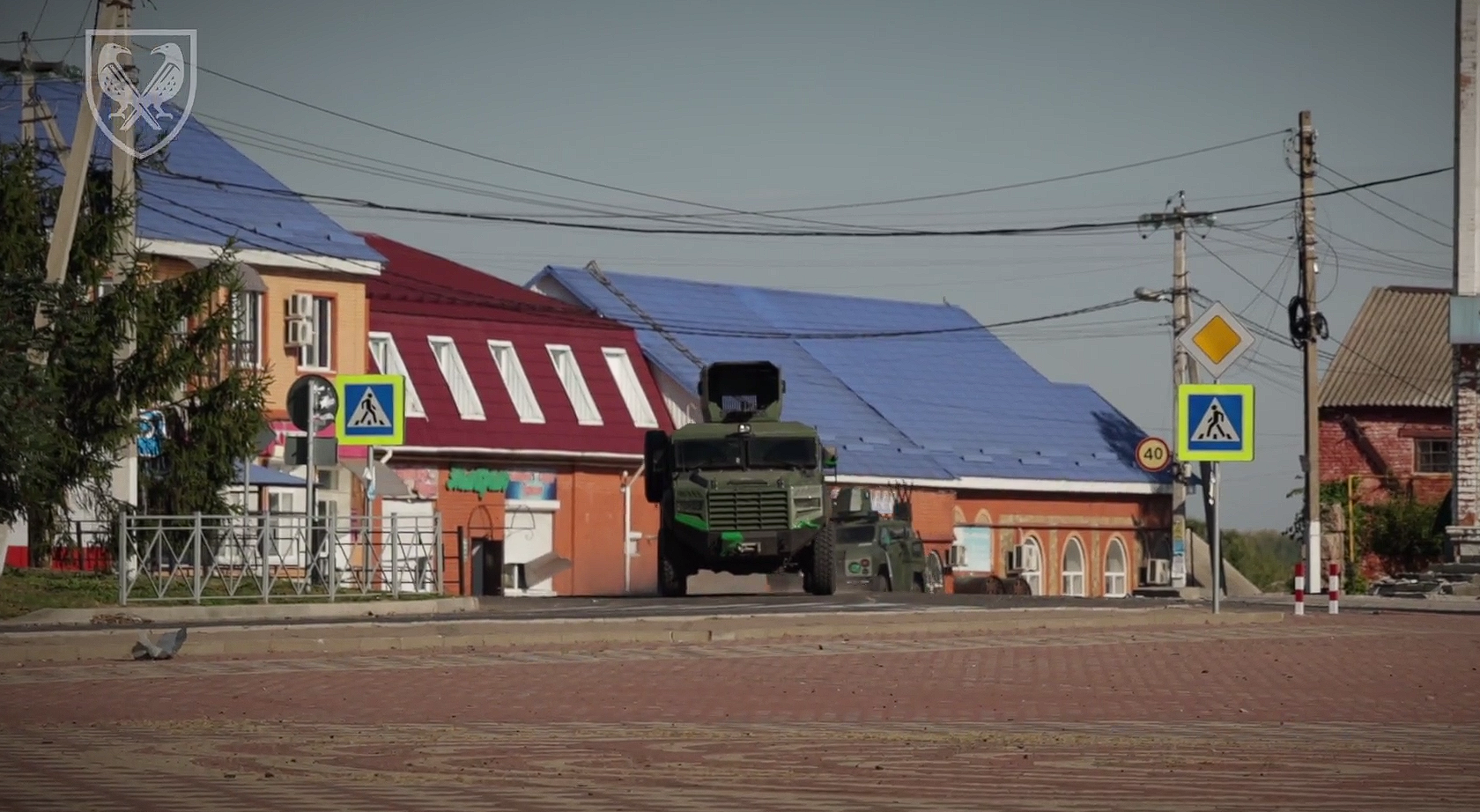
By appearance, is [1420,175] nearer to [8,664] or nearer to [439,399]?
[439,399]

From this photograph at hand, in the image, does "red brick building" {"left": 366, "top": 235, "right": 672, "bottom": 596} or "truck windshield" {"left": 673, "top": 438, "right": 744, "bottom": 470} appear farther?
"red brick building" {"left": 366, "top": 235, "right": 672, "bottom": 596}

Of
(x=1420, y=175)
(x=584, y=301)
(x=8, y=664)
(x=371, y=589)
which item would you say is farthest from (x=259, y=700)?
(x=584, y=301)

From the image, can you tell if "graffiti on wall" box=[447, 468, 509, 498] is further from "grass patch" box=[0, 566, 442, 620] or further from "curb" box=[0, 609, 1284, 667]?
"curb" box=[0, 609, 1284, 667]

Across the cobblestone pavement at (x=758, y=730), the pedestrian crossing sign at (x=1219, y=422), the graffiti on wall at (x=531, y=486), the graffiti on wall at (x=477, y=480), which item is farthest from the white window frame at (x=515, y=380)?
the cobblestone pavement at (x=758, y=730)

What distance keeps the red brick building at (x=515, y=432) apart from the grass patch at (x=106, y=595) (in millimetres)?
→ 15677

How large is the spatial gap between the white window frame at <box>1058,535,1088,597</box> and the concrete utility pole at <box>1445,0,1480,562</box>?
61.5ft

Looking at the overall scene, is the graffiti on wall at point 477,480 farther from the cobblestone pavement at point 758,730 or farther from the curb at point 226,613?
the cobblestone pavement at point 758,730

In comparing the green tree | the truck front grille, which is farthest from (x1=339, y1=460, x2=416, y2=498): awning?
the truck front grille

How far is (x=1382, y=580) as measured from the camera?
45.9 m

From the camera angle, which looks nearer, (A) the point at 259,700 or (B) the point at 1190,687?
(A) the point at 259,700

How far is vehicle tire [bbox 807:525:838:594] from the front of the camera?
34.6 metres

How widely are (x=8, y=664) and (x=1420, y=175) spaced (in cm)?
3527

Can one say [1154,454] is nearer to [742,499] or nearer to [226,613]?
[742,499]

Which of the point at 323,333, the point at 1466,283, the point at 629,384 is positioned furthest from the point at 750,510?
the point at 629,384
